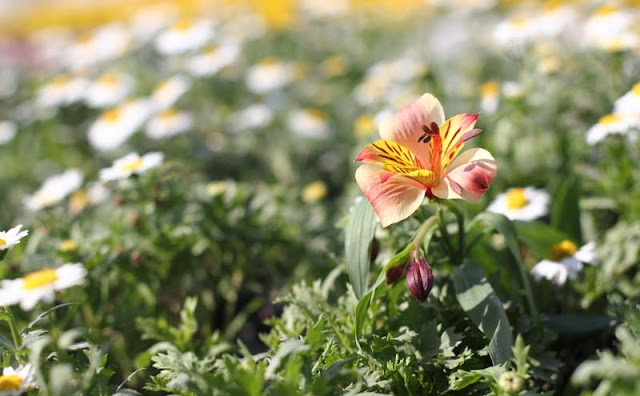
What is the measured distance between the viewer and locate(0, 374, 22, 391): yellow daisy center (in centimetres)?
114

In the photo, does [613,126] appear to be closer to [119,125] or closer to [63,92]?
[119,125]

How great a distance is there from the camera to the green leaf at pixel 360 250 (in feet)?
4.40

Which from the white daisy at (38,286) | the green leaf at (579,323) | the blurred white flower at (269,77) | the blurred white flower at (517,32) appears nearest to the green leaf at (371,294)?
the green leaf at (579,323)

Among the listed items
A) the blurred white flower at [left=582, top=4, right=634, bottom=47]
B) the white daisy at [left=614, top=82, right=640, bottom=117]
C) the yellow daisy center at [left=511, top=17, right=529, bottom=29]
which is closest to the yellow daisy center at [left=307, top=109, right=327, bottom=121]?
the yellow daisy center at [left=511, top=17, right=529, bottom=29]

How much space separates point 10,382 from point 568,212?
1.41 metres

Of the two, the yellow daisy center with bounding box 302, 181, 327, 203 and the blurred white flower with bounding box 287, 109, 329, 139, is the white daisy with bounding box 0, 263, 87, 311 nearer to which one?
the yellow daisy center with bounding box 302, 181, 327, 203

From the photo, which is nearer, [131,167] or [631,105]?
[631,105]

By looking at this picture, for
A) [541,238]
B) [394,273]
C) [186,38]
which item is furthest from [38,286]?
[186,38]

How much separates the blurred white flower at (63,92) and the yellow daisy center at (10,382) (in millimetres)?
2356

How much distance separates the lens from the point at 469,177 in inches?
46.8

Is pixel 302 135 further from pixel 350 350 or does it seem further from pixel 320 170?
pixel 350 350

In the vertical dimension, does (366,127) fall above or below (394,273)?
below

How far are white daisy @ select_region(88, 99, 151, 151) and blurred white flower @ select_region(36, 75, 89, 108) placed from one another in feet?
1.29

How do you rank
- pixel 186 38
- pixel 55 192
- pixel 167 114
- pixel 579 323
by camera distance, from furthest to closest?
pixel 186 38 < pixel 167 114 < pixel 55 192 < pixel 579 323
